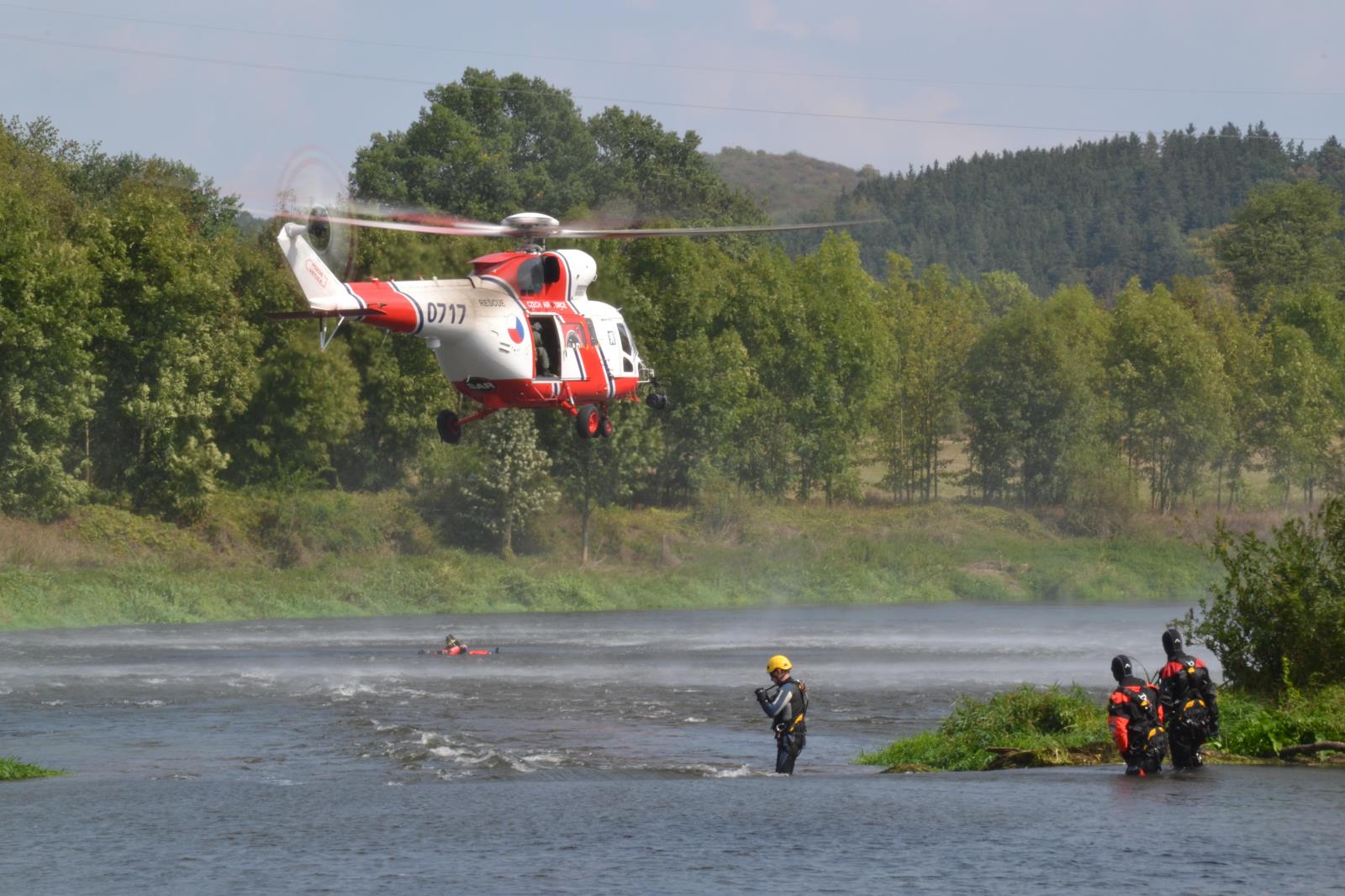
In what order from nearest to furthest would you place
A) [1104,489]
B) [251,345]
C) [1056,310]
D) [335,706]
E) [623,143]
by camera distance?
[335,706], [251,345], [1104,489], [1056,310], [623,143]

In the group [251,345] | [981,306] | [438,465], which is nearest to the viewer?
[251,345]

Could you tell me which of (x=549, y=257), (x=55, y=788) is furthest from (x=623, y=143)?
(x=55, y=788)

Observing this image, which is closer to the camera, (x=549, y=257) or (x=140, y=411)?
(x=549, y=257)

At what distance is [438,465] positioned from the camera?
3413 inches

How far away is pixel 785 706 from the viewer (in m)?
24.2

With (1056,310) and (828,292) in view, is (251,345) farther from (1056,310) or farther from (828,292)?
(1056,310)

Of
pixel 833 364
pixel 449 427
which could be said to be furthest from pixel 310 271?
pixel 833 364

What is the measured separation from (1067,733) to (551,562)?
60.0 m

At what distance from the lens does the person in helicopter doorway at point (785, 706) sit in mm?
23812

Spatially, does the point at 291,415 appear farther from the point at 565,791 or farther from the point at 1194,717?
the point at 1194,717

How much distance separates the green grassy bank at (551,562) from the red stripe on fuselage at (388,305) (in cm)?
3189

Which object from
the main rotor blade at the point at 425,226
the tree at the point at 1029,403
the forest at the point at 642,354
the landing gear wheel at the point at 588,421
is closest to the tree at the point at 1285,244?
the forest at the point at 642,354

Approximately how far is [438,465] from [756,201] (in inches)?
2075

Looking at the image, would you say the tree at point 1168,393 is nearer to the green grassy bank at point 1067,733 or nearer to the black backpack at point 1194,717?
the green grassy bank at point 1067,733
